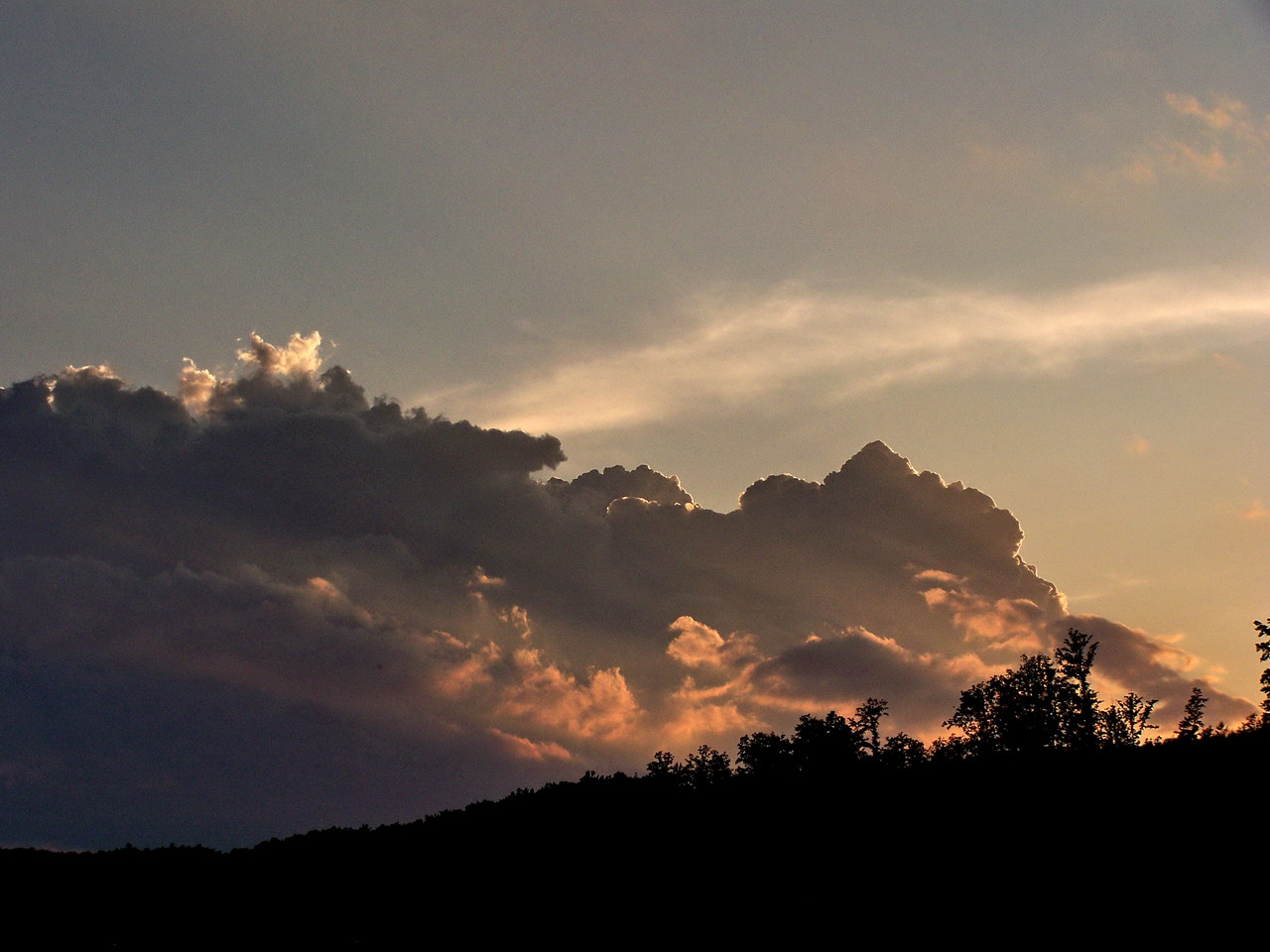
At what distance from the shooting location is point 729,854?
130ft

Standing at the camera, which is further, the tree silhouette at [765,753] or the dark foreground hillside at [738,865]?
the tree silhouette at [765,753]

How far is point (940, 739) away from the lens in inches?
4008

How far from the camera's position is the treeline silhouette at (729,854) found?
101 ft

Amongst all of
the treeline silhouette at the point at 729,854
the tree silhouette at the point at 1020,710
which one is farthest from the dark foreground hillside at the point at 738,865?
the tree silhouette at the point at 1020,710

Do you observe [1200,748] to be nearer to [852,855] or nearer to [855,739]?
[852,855]

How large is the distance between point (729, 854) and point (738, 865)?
1300 mm

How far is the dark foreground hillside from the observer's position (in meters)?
29.2

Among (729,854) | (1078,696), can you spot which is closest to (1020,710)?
(1078,696)

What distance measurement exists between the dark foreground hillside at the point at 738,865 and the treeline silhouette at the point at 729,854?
10 cm

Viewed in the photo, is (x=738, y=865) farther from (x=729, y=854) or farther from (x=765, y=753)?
(x=765, y=753)

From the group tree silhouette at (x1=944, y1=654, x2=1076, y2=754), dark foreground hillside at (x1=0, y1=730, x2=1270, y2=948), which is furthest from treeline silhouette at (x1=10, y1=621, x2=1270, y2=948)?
tree silhouette at (x1=944, y1=654, x2=1076, y2=754)

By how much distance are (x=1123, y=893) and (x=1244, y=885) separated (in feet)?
9.79

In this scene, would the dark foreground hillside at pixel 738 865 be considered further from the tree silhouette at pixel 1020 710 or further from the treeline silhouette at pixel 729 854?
the tree silhouette at pixel 1020 710

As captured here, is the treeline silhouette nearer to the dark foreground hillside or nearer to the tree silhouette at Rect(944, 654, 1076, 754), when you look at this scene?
the dark foreground hillside
